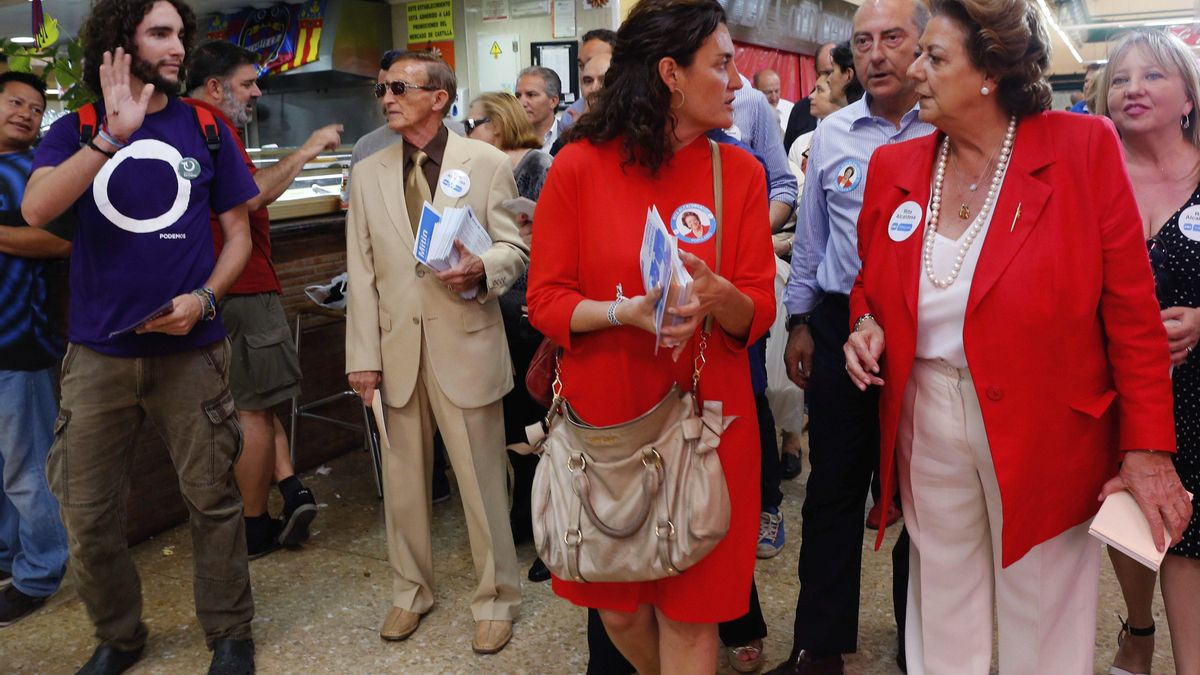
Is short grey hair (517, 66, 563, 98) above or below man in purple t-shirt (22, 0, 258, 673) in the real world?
above

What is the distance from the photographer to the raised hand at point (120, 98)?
98.6 inches

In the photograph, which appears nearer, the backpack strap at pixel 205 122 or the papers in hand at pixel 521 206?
the backpack strap at pixel 205 122

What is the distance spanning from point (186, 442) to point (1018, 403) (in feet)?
7.67

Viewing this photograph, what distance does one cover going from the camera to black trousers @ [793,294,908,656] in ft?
8.88

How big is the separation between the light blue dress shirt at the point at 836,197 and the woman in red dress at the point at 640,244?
0.58m

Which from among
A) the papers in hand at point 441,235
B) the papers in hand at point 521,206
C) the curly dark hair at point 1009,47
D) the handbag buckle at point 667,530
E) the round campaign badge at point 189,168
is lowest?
the handbag buckle at point 667,530

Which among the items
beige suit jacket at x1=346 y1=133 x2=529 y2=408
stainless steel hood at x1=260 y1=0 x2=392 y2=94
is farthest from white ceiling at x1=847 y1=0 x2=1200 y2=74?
beige suit jacket at x1=346 y1=133 x2=529 y2=408

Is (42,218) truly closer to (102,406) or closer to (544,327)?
(102,406)

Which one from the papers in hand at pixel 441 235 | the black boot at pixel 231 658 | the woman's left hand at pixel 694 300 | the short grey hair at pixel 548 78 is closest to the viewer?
the woman's left hand at pixel 694 300

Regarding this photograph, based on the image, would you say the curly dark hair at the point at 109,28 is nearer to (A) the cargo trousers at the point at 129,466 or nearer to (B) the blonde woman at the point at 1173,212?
(A) the cargo trousers at the point at 129,466

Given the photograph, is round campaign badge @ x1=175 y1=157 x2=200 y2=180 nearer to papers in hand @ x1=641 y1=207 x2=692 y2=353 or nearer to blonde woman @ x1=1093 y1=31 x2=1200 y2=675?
papers in hand @ x1=641 y1=207 x2=692 y2=353

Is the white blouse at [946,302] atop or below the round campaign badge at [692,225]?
below

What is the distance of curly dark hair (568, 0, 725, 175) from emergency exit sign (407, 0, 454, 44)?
22.2 feet

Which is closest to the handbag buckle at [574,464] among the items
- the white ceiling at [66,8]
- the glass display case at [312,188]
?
the glass display case at [312,188]
